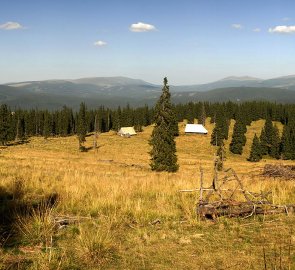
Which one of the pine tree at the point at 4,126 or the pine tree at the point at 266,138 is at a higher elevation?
the pine tree at the point at 4,126

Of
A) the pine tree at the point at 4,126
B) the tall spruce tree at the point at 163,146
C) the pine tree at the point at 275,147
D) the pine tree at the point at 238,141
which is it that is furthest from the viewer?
the pine tree at the point at 238,141

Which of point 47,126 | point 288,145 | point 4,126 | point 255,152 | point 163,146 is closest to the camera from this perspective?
point 163,146

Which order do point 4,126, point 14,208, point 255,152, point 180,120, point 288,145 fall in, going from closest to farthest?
point 14,208 < point 4,126 < point 255,152 < point 288,145 < point 180,120

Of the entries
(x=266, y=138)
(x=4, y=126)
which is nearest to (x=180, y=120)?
(x=266, y=138)

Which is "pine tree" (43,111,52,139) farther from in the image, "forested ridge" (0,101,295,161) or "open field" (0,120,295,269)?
"open field" (0,120,295,269)

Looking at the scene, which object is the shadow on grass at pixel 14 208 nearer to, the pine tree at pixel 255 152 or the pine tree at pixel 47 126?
the pine tree at pixel 255 152

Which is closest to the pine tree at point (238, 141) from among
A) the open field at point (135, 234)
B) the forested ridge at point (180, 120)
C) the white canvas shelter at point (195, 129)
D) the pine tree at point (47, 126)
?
the forested ridge at point (180, 120)

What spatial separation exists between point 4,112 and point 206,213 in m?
100

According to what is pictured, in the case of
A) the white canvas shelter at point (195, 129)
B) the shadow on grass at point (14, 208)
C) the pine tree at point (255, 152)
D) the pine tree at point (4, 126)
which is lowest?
the pine tree at point (255, 152)

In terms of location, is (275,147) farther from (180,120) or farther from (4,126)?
(4,126)

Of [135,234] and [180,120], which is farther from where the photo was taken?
[180,120]

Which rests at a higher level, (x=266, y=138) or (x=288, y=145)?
(x=266, y=138)

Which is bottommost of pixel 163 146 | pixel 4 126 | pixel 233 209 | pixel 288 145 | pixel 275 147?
pixel 275 147

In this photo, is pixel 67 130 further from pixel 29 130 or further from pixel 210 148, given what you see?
pixel 210 148
